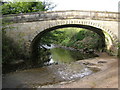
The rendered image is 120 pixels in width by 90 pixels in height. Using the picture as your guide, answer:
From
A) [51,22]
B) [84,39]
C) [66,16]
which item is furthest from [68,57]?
[84,39]

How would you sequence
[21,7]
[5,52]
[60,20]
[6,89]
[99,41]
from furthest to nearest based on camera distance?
[99,41], [21,7], [60,20], [5,52], [6,89]

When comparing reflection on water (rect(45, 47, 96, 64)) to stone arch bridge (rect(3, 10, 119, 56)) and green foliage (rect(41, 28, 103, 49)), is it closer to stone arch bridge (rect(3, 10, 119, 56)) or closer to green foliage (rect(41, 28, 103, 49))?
green foliage (rect(41, 28, 103, 49))

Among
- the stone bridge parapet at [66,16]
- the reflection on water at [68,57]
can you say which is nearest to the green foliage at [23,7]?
the stone bridge parapet at [66,16]

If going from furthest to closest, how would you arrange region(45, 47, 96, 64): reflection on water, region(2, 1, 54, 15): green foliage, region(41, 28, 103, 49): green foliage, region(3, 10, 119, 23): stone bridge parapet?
region(41, 28, 103, 49): green foliage < region(2, 1, 54, 15): green foliage < region(45, 47, 96, 64): reflection on water < region(3, 10, 119, 23): stone bridge parapet

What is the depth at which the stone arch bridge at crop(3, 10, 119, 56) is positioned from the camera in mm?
13008

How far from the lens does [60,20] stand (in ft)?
42.8

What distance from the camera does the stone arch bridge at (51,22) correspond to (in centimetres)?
1301

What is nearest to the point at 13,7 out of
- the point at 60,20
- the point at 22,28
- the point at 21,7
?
the point at 21,7

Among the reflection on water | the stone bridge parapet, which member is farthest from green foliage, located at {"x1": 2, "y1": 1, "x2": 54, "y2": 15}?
the reflection on water

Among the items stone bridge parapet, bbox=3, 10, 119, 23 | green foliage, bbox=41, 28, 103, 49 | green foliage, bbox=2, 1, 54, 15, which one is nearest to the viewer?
stone bridge parapet, bbox=3, 10, 119, 23

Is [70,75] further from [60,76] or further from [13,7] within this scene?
[13,7]

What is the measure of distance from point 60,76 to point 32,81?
6.08 feet

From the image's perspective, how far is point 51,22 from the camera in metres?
13.1

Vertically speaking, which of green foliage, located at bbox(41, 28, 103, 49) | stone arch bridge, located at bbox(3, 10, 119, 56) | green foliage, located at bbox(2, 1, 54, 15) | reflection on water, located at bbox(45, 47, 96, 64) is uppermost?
green foliage, located at bbox(2, 1, 54, 15)
